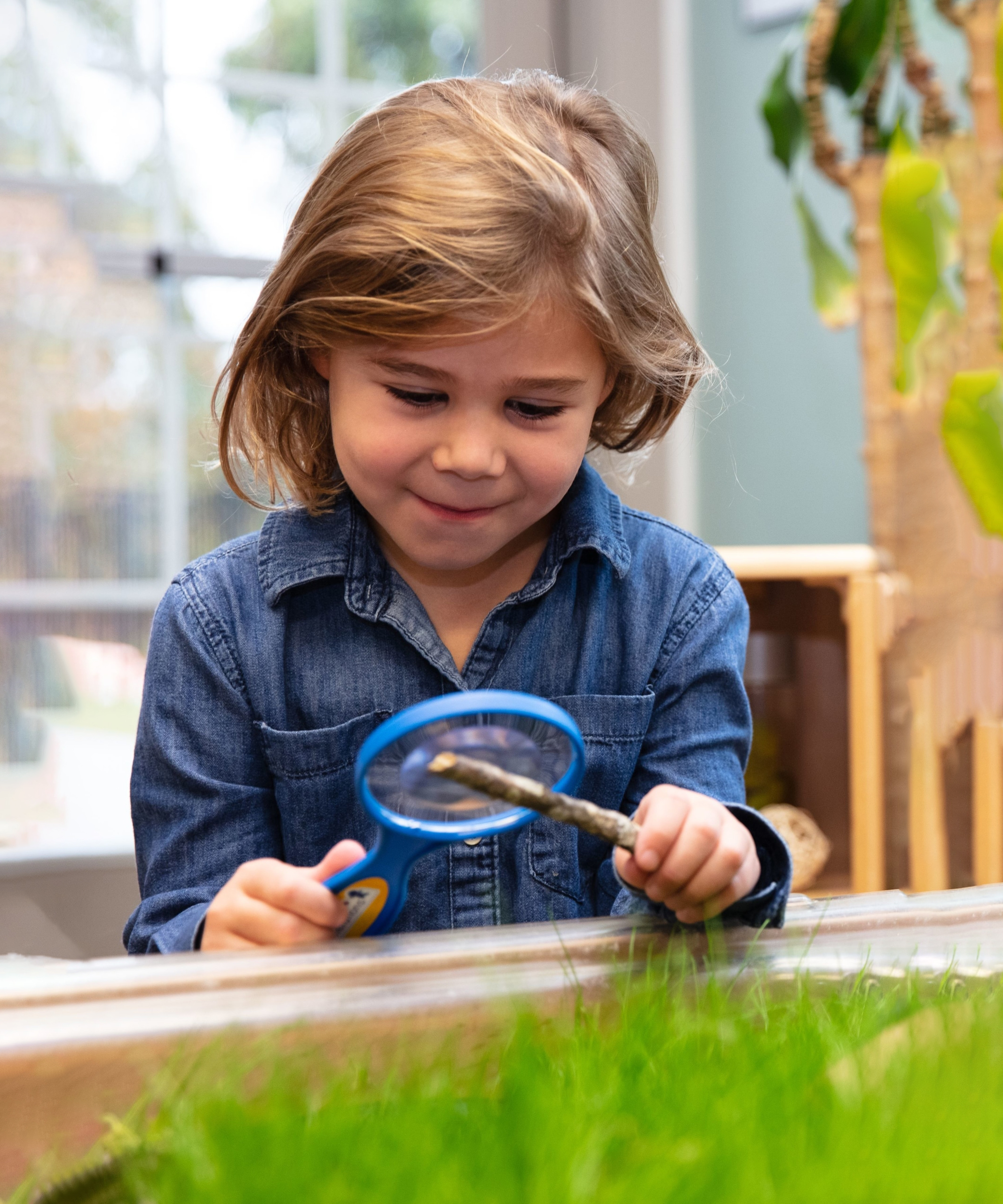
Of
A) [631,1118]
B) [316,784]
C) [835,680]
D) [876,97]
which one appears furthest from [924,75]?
[631,1118]

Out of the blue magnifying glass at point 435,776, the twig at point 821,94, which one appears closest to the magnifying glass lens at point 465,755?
the blue magnifying glass at point 435,776

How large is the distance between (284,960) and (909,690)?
50.7 inches

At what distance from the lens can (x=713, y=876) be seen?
50 cm

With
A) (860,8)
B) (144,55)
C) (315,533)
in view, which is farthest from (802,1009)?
(144,55)

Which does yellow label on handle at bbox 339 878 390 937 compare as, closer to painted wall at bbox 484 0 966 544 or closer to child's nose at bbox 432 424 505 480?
child's nose at bbox 432 424 505 480

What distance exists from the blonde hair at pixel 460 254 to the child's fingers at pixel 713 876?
30 cm

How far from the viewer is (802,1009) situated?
1.35 ft

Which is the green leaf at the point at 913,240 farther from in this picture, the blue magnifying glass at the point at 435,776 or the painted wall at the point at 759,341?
the blue magnifying glass at the point at 435,776

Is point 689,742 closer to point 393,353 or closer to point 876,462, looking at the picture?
point 393,353

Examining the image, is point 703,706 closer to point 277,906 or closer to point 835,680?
point 277,906

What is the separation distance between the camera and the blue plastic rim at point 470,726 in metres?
0.39

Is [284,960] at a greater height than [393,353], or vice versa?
[393,353]

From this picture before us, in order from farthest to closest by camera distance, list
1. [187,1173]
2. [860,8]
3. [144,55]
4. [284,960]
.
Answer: [144,55] < [860,8] < [284,960] < [187,1173]

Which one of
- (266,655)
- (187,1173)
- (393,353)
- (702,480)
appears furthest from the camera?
(702,480)
